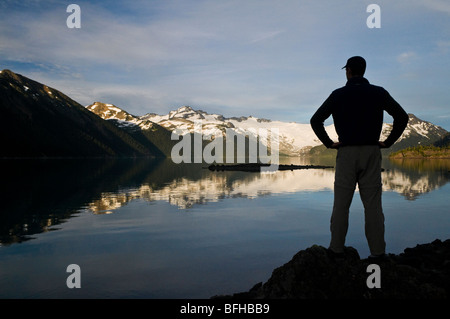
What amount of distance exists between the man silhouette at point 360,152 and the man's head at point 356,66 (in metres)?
0.24

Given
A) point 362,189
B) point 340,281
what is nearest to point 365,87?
point 362,189

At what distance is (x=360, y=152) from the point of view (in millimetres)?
7812

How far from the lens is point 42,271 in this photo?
45.5 ft

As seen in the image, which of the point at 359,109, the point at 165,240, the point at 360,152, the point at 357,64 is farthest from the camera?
the point at 165,240

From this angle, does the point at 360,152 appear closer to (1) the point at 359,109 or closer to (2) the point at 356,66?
(1) the point at 359,109

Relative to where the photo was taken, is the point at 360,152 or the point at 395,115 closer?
the point at 360,152

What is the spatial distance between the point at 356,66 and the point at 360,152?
7.58 ft

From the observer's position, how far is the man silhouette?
781 cm

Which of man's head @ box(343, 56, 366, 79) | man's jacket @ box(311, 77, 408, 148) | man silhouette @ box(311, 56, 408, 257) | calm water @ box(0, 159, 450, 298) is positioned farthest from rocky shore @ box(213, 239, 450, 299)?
man's head @ box(343, 56, 366, 79)

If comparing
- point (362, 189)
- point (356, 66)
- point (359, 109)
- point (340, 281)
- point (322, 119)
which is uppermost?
point (356, 66)

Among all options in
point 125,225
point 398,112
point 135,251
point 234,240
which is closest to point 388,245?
point 234,240
